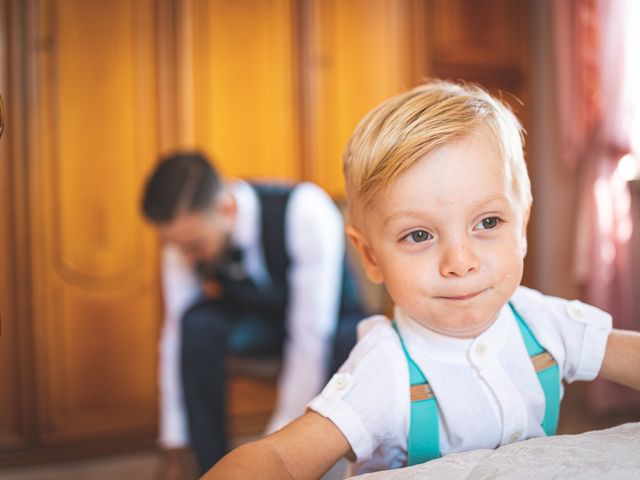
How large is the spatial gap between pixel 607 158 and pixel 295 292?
1.36 m

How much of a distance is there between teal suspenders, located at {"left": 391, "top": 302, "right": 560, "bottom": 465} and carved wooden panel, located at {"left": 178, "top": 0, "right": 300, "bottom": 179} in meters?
1.92

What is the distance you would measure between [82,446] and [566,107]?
2322 millimetres

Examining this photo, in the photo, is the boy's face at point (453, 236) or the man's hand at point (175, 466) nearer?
the boy's face at point (453, 236)

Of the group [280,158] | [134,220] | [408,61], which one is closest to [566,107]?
[408,61]

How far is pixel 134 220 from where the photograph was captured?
238 cm

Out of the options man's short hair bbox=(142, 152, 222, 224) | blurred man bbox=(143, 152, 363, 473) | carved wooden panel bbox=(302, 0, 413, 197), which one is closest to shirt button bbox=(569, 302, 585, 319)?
blurred man bbox=(143, 152, 363, 473)

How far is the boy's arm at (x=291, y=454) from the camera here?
49 centimetres

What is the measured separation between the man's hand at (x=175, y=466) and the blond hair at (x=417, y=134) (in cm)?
125

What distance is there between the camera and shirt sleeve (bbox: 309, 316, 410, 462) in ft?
1.87

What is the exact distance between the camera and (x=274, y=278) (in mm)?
1830

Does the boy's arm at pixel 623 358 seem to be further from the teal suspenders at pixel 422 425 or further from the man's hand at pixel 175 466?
the man's hand at pixel 175 466

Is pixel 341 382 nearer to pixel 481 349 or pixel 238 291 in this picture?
pixel 481 349

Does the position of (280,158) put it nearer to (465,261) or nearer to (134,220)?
(134,220)

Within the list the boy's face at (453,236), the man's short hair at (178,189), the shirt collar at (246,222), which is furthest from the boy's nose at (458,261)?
the shirt collar at (246,222)
